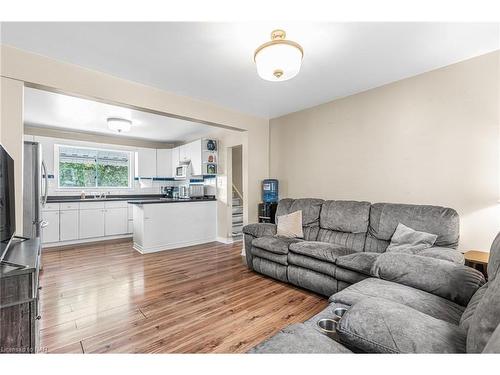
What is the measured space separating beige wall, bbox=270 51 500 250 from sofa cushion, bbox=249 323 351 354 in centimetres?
234

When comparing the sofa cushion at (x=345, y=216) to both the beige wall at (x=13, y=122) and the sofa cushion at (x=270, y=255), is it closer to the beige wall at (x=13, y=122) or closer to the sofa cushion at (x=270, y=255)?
the sofa cushion at (x=270, y=255)

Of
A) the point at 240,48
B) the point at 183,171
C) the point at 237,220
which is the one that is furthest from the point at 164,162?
the point at 240,48

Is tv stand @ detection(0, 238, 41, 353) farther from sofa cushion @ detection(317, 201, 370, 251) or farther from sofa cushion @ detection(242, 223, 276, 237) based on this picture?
sofa cushion @ detection(317, 201, 370, 251)

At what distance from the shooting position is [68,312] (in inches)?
86.5

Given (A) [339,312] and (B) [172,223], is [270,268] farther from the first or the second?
(B) [172,223]

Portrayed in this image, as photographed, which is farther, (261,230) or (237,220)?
(237,220)

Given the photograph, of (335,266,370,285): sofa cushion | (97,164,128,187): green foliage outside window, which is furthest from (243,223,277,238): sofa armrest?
(97,164,128,187): green foliage outside window

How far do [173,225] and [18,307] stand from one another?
326cm

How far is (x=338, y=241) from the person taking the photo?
290 cm

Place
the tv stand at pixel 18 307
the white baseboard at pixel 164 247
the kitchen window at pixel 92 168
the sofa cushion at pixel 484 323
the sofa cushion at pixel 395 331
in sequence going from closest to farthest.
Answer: the sofa cushion at pixel 484 323
the sofa cushion at pixel 395 331
the tv stand at pixel 18 307
the white baseboard at pixel 164 247
the kitchen window at pixel 92 168

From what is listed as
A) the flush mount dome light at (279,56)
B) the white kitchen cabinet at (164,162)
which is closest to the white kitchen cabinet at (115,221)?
the white kitchen cabinet at (164,162)

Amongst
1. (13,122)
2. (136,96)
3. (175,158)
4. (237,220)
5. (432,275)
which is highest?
(136,96)

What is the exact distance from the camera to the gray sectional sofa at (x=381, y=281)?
3.02 ft

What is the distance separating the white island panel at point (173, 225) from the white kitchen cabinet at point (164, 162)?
1951 mm
